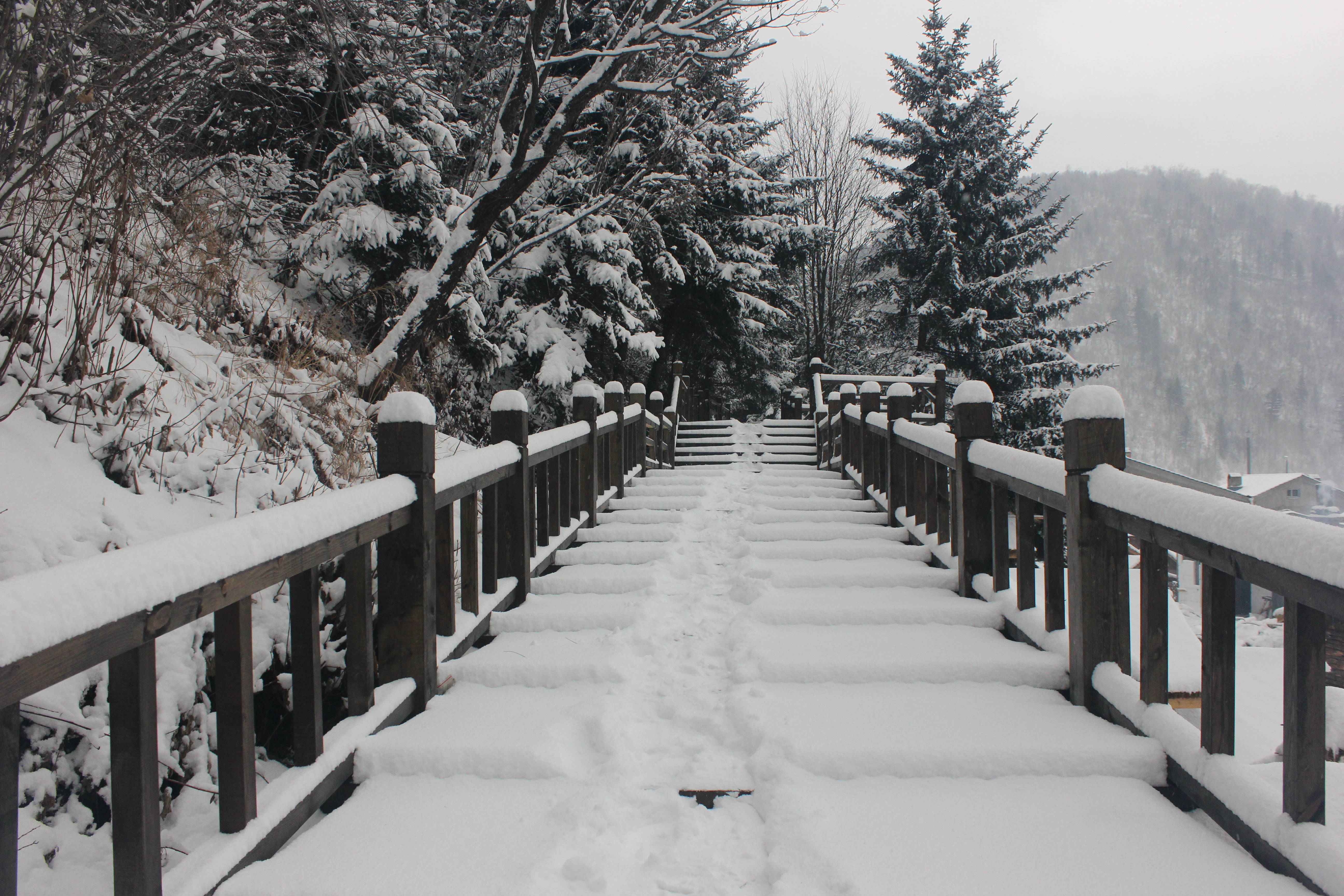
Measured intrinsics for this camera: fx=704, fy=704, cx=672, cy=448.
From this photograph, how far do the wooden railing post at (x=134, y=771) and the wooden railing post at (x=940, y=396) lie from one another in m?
12.8

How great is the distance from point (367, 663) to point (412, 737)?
0.88 ft

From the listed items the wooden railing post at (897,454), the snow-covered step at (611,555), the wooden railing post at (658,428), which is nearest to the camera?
the snow-covered step at (611,555)

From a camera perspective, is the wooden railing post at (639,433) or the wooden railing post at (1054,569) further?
the wooden railing post at (639,433)

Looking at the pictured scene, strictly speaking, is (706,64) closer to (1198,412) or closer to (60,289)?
(60,289)

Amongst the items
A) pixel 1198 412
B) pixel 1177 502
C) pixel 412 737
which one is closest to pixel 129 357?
pixel 412 737

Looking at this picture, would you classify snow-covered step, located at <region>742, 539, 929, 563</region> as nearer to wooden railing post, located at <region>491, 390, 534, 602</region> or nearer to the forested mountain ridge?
wooden railing post, located at <region>491, 390, 534, 602</region>

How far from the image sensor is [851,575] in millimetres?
3812

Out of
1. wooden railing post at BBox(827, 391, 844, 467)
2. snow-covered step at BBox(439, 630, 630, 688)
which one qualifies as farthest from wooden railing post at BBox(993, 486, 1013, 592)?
wooden railing post at BBox(827, 391, 844, 467)

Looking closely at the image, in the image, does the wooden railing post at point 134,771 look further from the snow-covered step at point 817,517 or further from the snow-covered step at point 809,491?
the snow-covered step at point 809,491

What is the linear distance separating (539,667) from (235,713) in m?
1.26

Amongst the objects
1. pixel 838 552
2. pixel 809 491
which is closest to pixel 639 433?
pixel 809 491

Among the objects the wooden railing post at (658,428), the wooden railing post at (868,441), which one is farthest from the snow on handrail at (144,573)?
the wooden railing post at (658,428)

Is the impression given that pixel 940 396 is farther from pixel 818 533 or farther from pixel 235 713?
pixel 235 713

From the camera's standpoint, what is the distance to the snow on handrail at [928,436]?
3854 mm
